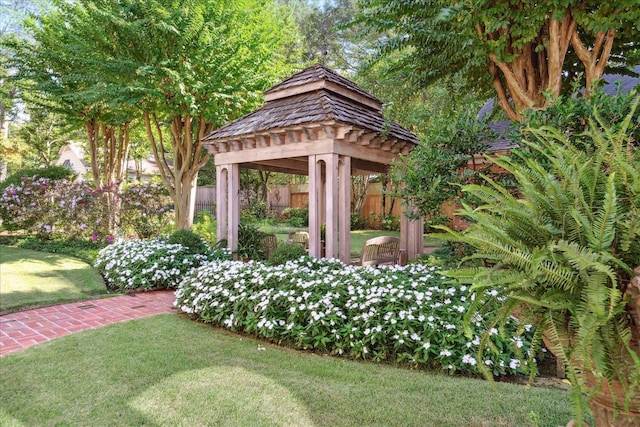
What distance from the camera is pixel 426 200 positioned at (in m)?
5.41

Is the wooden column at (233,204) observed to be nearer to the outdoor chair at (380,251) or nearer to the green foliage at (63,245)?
the outdoor chair at (380,251)

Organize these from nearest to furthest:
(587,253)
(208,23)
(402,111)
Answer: (587,253), (208,23), (402,111)

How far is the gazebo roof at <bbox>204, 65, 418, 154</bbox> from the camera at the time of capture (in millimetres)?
6273

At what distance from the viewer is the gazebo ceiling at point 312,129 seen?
20.4ft

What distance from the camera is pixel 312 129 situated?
20.4 ft

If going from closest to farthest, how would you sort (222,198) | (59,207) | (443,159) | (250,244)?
(443,159)
(222,198)
(250,244)
(59,207)

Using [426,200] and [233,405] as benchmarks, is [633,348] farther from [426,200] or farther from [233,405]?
[426,200]

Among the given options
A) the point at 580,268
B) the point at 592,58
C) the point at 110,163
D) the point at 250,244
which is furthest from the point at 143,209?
the point at 580,268

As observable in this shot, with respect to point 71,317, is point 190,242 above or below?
above

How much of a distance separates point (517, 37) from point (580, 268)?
5.18 m

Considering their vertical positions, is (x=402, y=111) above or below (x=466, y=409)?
above

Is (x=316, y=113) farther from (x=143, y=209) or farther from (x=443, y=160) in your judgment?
(x=143, y=209)

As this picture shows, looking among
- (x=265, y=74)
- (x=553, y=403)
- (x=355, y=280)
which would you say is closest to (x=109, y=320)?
(x=355, y=280)

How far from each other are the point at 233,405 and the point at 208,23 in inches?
338
